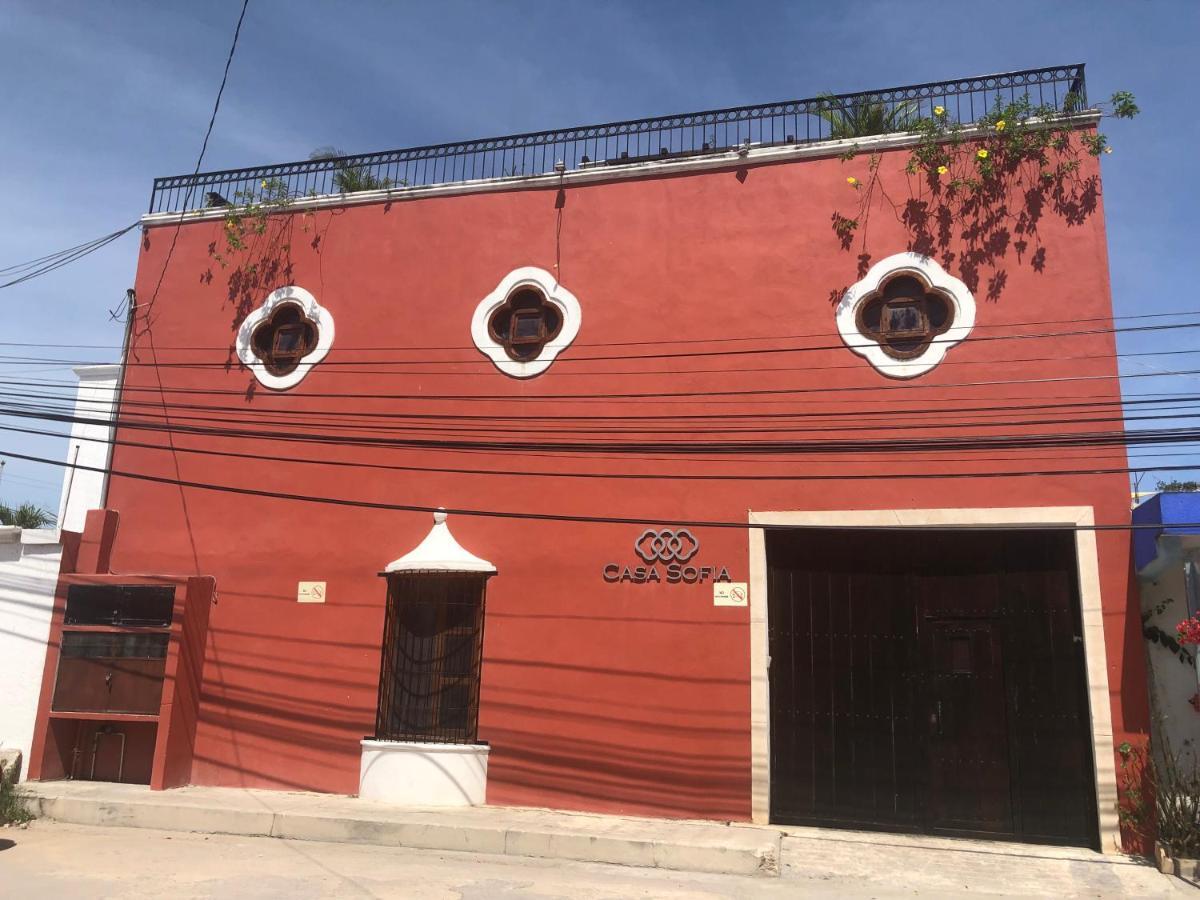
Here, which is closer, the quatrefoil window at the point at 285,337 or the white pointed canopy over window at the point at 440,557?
the white pointed canopy over window at the point at 440,557

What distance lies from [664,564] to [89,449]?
22.8ft

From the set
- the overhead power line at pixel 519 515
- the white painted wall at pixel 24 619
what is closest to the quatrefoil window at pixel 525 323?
the overhead power line at pixel 519 515

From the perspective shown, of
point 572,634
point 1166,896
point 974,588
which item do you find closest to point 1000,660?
point 974,588

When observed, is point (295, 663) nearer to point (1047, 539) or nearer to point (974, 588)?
point (974, 588)

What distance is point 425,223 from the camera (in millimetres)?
10109

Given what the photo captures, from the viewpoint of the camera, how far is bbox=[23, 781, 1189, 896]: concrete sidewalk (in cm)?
678

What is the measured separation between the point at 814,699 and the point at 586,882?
2675 millimetres

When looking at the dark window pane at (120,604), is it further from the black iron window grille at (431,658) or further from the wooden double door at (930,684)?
the wooden double door at (930,684)

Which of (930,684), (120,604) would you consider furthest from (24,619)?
(930,684)

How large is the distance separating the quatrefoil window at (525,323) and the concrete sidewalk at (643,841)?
4.47 meters

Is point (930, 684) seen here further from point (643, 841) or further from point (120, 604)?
point (120, 604)

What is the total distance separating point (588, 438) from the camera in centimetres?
898

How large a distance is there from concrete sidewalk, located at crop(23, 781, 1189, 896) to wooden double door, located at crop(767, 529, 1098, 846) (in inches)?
12.4

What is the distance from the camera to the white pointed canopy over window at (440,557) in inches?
350
